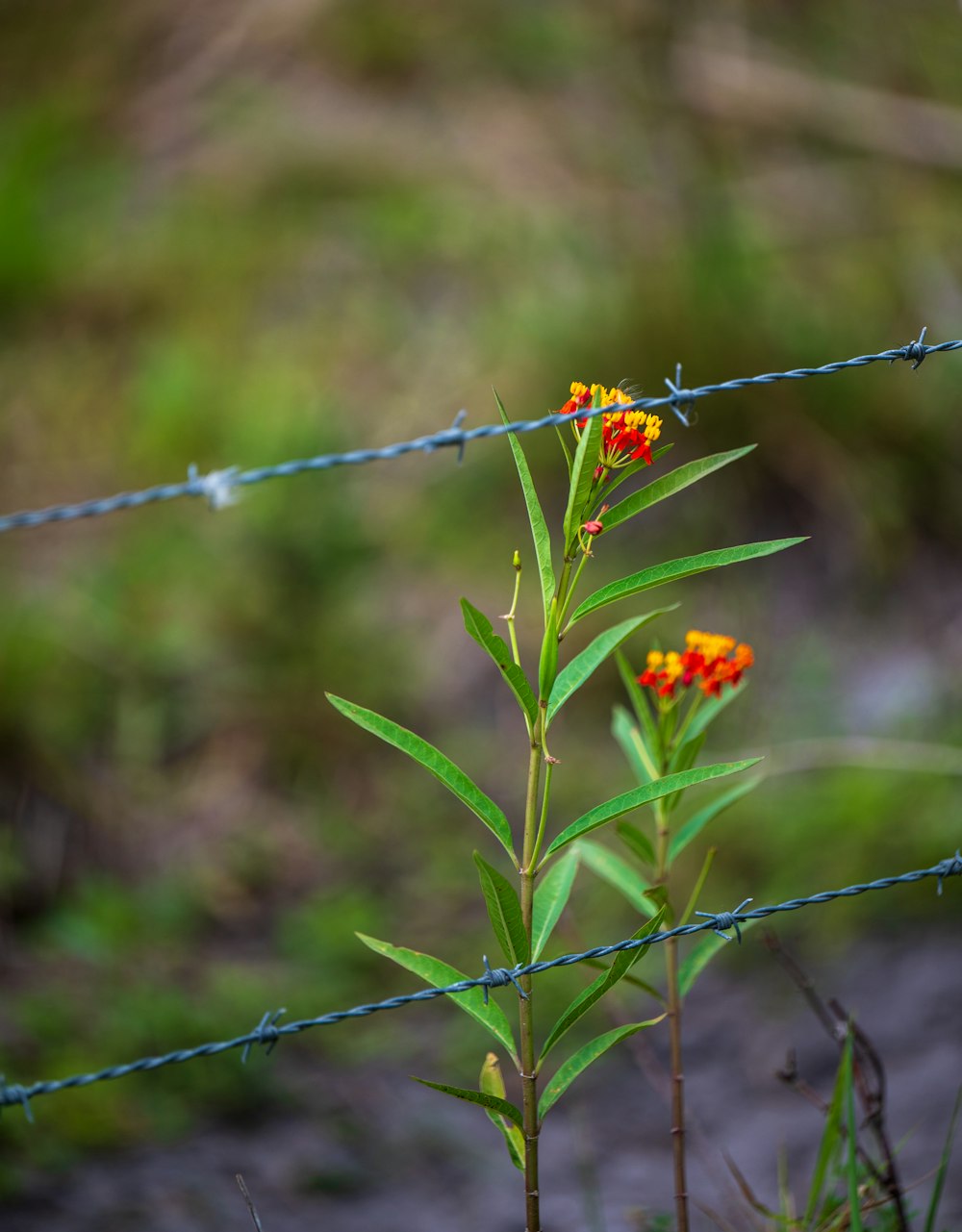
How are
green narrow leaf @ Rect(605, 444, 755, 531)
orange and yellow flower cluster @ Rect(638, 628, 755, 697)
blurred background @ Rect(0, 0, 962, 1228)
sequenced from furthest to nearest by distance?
1. blurred background @ Rect(0, 0, 962, 1228)
2. orange and yellow flower cluster @ Rect(638, 628, 755, 697)
3. green narrow leaf @ Rect(605, 444, 755, 531)

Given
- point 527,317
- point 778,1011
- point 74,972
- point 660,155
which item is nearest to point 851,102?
point 660,155

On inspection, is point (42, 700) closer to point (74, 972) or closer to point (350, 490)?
point (74, 972)

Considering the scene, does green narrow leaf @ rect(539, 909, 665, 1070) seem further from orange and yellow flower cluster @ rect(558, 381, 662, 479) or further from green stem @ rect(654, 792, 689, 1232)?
orange and yellow flower cluster @ rect(558, 381, 662, 479)

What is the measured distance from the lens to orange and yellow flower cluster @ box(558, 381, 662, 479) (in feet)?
4.34

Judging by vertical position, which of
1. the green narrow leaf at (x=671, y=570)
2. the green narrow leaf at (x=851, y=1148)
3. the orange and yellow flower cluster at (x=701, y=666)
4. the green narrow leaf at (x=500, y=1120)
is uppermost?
the green narrow leaf at (x=671, y=570)

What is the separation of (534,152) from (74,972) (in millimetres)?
5111

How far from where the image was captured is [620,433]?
132 cm

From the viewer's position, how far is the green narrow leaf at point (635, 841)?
4.93ft

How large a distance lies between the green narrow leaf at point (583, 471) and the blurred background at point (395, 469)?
1.60m

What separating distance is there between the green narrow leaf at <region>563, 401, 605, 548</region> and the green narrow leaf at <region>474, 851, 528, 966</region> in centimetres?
38

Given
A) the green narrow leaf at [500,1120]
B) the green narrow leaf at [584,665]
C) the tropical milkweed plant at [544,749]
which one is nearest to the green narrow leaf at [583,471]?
the tropical milkweed plant at [544,749]

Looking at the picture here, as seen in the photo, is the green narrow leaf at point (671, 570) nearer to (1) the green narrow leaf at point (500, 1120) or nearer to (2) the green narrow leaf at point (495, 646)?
(2) the green narrow leaf at point (495, 646)

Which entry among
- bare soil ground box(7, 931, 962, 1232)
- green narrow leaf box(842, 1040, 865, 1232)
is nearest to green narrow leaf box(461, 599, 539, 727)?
green narrow leaf box(842, 1040, 865, 1232)

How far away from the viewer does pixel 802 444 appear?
424cm
